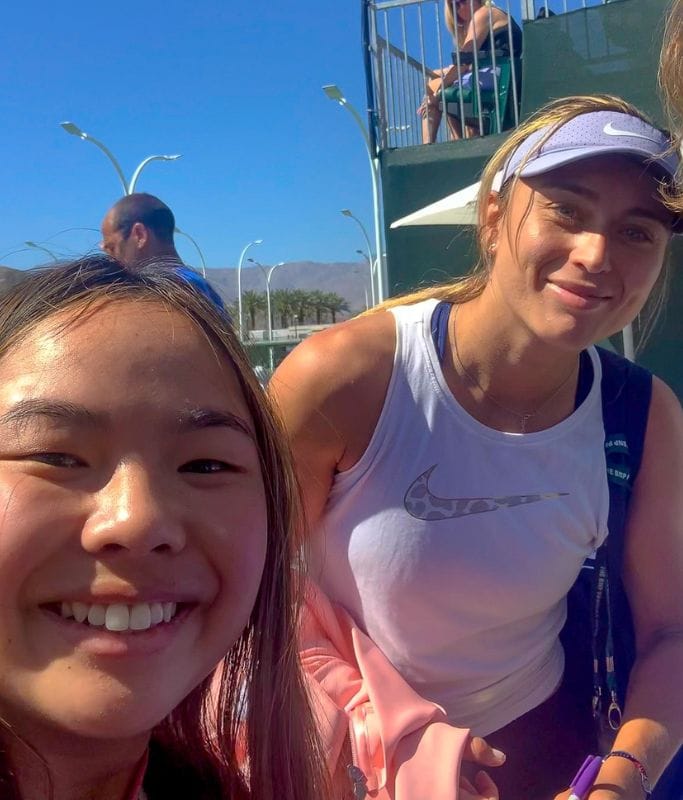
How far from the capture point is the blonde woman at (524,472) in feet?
4.92

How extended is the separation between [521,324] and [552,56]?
5158 millimetres

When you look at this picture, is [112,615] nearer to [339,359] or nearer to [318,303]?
[339,359]

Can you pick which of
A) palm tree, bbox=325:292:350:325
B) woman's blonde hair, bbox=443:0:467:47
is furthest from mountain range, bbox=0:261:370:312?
woman's blonde hair, bbox=443:0:467:47

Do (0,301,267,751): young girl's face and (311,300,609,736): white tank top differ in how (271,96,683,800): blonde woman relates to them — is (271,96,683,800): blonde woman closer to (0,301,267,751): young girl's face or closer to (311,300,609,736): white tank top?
(311,300,609,736): white tank top

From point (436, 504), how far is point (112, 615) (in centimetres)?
78

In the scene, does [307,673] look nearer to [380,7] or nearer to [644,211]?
[644,211]

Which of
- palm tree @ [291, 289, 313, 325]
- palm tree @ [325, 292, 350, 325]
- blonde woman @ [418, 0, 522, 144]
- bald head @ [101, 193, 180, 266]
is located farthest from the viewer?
A: palm tree @ [325, 292, 350, 325]

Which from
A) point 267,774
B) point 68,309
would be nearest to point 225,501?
point 68,309

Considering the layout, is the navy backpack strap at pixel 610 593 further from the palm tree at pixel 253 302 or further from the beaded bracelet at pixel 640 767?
the palm tree at pixel 253 302

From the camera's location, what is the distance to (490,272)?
1.70 metres

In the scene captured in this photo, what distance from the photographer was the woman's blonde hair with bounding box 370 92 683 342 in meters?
1.65

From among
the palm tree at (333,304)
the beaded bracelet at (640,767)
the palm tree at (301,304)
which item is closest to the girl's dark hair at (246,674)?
the beaded bracelet at (640,767)

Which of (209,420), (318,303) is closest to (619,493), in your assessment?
(209,420)

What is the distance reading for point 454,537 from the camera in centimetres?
150
